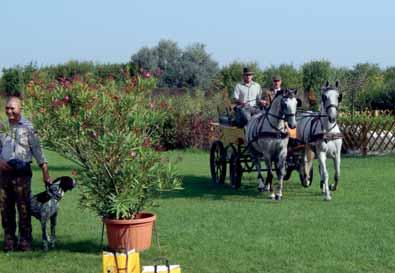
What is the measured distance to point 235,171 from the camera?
12.9m

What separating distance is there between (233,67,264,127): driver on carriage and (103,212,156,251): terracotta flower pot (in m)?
5.99

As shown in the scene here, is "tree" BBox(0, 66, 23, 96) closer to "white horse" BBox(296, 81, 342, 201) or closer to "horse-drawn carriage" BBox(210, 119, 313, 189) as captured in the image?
"horse-drawn carriage" BBox(210, 119, 313, 189)

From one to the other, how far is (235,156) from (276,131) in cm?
177

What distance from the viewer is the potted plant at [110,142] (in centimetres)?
683

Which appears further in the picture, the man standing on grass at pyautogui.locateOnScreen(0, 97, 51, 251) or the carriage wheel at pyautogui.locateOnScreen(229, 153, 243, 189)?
the carriage wheel at pyautogui.locateOnScreen(229, 153, 243, 189)

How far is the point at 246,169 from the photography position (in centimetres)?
1309

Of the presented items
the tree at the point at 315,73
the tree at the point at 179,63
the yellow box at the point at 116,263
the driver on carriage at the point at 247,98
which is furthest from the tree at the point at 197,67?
the yellow box at the point at 116,263

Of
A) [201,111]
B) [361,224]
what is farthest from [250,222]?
[201,111]

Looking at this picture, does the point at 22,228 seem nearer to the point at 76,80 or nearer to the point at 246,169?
the point at 76,80

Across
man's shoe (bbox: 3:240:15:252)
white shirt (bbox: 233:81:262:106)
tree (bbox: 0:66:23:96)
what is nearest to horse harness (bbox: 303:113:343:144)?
white shirt (bbox: 233:81:262:106)

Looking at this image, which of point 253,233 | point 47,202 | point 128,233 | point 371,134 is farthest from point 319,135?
point 371,134

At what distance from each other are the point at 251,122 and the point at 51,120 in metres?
5.81

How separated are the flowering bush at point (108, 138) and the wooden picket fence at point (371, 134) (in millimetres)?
14398

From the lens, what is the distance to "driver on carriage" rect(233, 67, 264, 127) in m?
12.8
